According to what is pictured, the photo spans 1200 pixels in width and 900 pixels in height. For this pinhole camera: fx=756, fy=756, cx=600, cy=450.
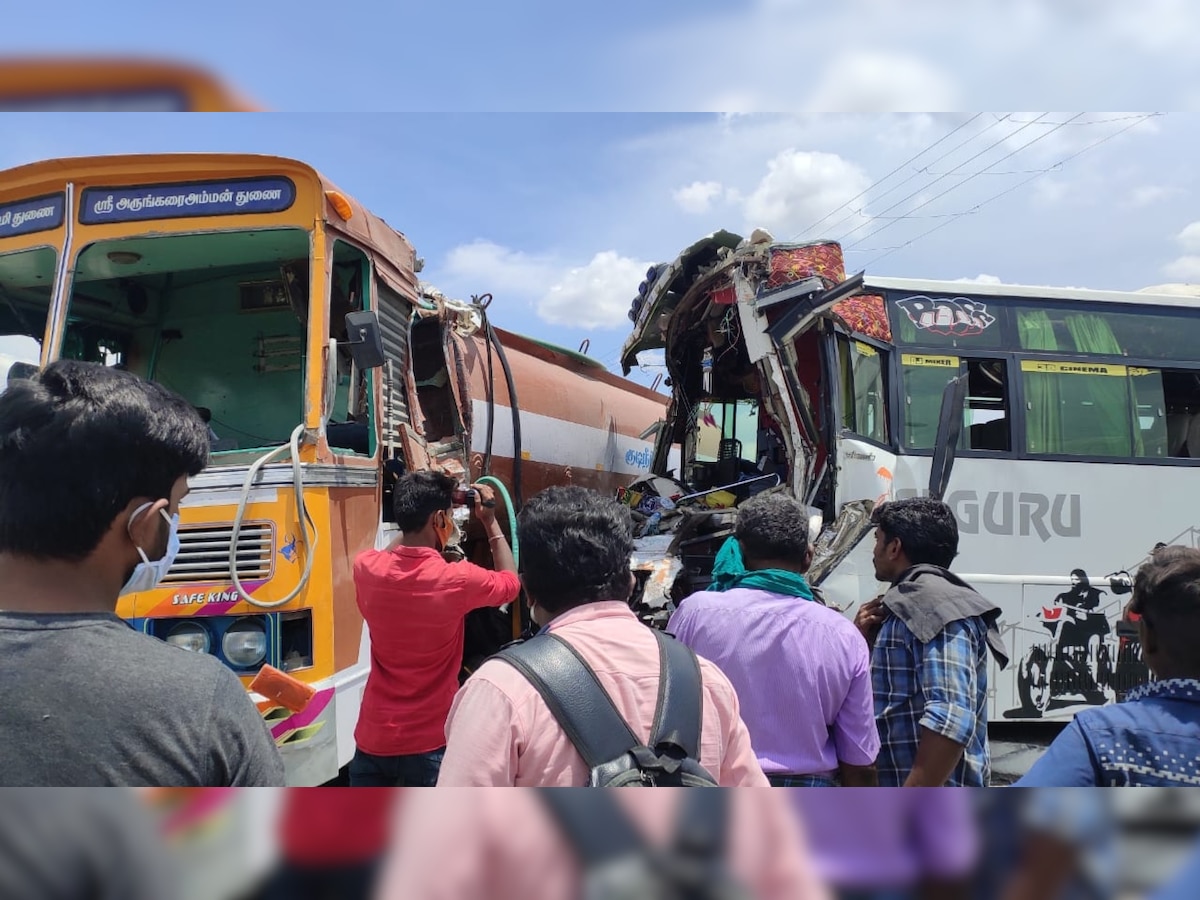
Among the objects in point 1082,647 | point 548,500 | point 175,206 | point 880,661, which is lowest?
point 1082,647

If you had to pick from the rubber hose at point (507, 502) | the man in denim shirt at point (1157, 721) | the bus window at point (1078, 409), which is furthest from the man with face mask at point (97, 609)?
the bus window at point (1078, 409)

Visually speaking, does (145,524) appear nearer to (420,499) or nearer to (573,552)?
(573,552)

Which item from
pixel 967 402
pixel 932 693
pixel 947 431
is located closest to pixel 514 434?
pixel 947 431

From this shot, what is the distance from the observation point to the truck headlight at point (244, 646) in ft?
10.9

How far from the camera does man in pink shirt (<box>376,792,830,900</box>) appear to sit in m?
0.77

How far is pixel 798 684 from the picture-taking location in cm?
237

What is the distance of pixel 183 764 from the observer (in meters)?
1.12

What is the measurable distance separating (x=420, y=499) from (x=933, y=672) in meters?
2.15

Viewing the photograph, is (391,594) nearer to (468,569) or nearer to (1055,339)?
(468,569)

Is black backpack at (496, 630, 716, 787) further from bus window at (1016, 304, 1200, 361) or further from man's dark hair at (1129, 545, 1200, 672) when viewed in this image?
bus window at (1016, 304, 1200, 361)

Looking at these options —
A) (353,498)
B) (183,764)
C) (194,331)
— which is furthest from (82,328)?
(183,764)

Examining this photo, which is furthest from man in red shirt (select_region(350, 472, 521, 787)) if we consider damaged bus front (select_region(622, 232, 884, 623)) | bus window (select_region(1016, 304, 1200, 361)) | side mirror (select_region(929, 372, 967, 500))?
bus window (select_region(1016, 304, 1200, 361))

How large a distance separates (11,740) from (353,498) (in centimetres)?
282

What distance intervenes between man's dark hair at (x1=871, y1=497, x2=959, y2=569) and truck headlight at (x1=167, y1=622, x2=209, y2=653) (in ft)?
9.61
